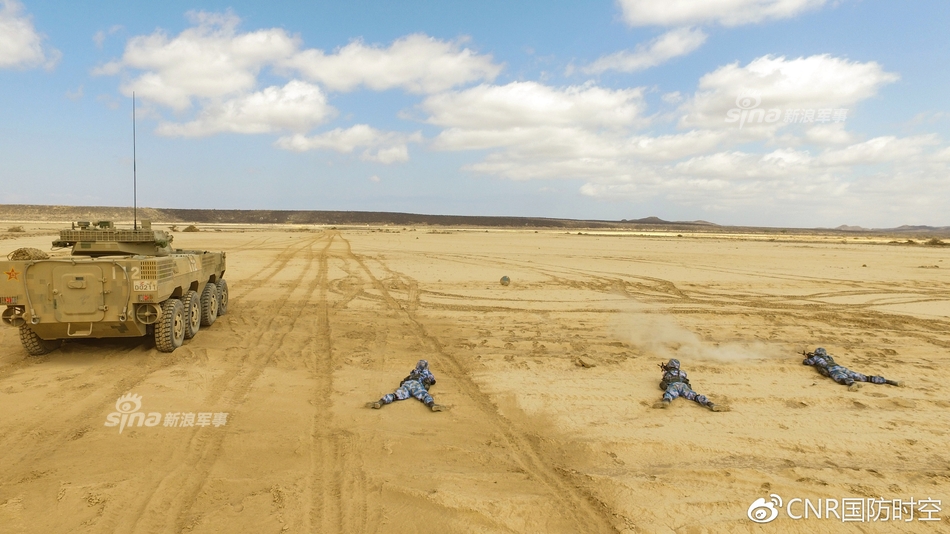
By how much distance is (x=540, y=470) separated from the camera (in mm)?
5074

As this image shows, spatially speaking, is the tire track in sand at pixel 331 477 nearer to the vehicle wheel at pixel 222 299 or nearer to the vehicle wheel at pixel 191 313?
the vehicle wheel at pixel 191 313

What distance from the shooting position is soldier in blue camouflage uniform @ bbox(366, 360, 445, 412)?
653 cm

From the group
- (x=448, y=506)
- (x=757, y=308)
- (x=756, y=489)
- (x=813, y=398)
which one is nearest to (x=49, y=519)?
(x=448, y=506)

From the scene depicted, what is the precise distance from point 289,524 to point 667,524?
2.85 meters

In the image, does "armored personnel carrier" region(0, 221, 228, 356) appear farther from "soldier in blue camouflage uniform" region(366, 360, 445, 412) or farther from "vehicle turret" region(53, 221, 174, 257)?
"soldier in blue camouflage uniform" region(366, 360, 445, 412)

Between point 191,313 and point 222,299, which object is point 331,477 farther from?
point 222,299

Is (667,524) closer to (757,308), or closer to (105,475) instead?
(105,475)

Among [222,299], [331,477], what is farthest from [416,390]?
[222,299]

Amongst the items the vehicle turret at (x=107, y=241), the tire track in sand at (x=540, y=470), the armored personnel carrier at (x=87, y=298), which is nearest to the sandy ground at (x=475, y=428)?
the tire track in sand at (x=540, y=470)

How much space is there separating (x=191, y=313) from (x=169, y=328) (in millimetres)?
1225

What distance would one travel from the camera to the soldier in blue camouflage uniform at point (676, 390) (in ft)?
21.9

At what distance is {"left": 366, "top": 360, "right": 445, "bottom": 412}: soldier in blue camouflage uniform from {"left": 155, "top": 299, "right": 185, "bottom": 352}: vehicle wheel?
3.88m

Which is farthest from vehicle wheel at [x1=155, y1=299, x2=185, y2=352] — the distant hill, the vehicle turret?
the distant hill

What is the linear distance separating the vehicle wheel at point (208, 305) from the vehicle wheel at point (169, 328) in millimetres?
1552
